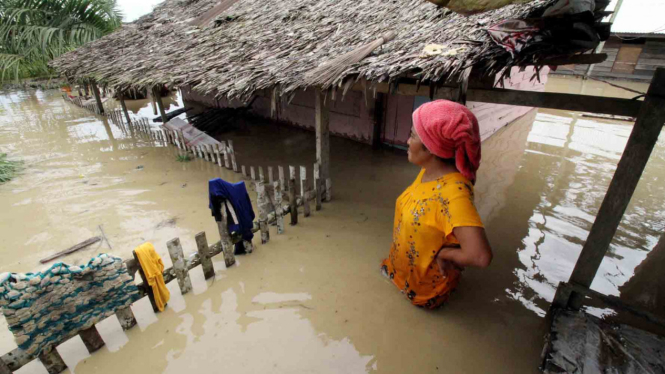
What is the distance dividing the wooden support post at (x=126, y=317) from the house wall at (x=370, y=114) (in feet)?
15.7

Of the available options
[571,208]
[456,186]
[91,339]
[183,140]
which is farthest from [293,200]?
[571,208]

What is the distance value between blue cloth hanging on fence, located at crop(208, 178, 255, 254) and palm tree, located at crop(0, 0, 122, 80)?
15935 millimetres

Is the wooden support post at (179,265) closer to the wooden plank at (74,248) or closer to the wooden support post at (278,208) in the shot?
the wooden support post at (278,208)

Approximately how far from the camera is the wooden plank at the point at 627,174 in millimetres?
2016

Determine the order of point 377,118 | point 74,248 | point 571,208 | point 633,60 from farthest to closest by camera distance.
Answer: point 633,60 < point 377,118 < point 571,208 < point 74,248

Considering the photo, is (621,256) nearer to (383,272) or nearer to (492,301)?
(492,301)

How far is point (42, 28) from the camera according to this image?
13.2 m

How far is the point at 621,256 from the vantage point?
4.05 meters

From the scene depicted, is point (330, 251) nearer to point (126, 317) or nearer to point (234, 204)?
point (234, 204)

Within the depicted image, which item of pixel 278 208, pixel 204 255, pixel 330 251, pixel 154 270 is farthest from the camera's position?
pixel 278 208

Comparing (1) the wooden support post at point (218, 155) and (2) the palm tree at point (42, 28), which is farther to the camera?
(2) the palm tree at point (42, 28)

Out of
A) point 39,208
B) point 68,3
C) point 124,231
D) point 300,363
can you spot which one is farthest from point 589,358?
point 68,3

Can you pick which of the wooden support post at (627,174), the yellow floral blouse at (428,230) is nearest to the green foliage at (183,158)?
the yellow floral blouse at (428,230)

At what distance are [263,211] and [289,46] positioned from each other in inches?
110
